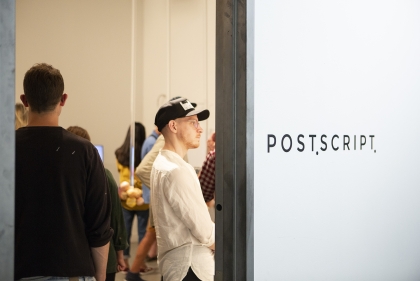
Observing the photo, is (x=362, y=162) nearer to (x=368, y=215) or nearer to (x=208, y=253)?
(x=368, y=215)

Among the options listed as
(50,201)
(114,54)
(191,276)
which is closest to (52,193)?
(50,201)

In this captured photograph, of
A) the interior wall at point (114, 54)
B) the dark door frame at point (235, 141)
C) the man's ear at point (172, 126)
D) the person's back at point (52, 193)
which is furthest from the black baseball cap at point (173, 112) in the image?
the interior wall at point (114, 54)

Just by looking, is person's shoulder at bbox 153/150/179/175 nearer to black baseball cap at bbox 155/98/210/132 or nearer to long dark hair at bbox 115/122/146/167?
black baseball cap at bbox 155/98/210/132

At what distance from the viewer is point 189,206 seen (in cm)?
265

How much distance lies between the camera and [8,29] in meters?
1.79

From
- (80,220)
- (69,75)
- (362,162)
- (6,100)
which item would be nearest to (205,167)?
(362,162)

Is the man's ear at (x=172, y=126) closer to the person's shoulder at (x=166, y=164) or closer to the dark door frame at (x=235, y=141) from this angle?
the person's shoulder at (x=166, y=164)

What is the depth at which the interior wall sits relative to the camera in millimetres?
6328

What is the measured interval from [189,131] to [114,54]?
15.1ft

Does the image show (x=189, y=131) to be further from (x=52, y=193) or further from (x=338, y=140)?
(x=52, y=193)

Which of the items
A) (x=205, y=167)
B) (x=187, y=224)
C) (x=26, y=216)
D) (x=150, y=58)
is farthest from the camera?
(x=150, y=58)

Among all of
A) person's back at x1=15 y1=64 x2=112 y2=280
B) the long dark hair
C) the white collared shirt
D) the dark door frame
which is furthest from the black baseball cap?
the long dark hair

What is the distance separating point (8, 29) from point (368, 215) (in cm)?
225

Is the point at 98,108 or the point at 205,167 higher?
the point at 98,108
